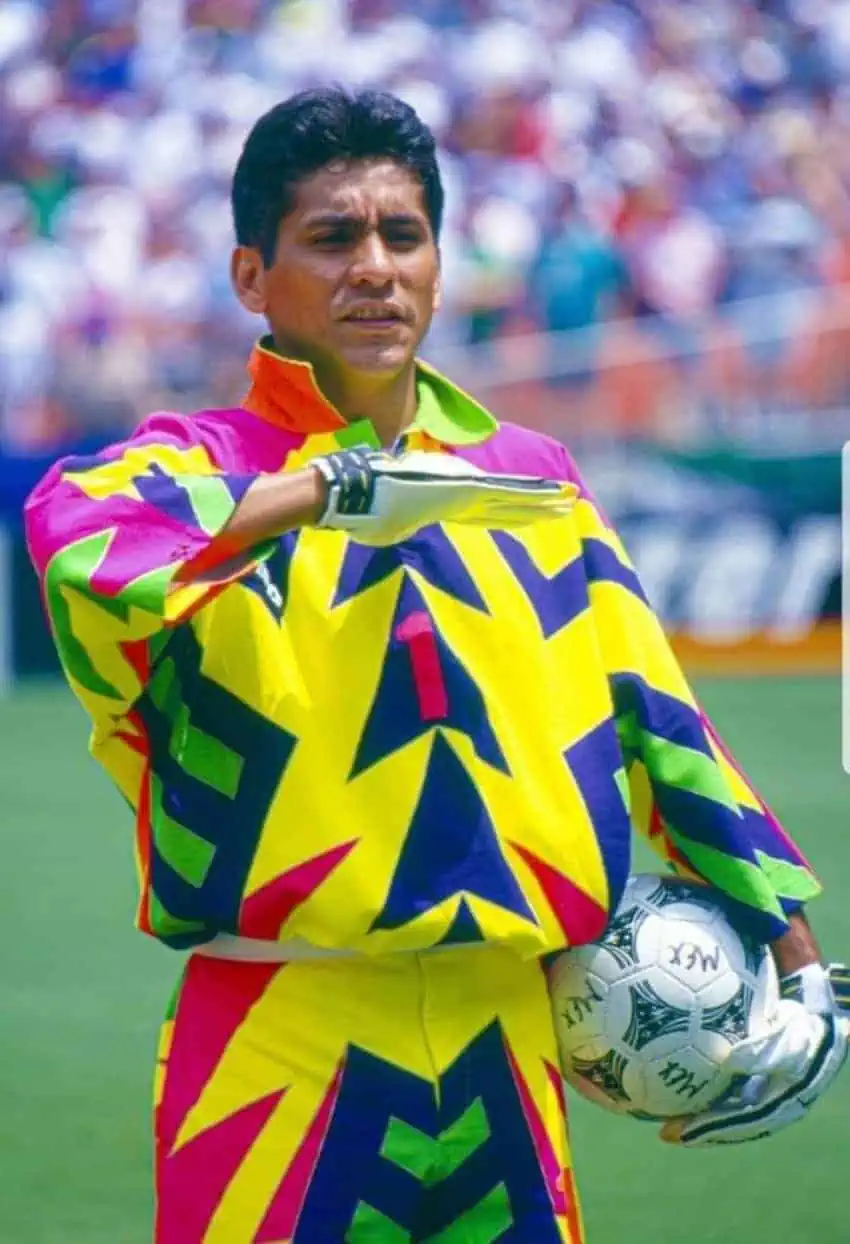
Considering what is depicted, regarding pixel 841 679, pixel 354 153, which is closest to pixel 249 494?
pixel 354 153

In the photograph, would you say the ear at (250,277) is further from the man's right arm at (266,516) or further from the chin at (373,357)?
the man's right arm at (266,516)

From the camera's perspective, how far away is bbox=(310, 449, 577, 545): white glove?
2.77 meters

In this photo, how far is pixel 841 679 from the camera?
44.5 feet

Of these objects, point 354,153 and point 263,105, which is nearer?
point 354,153

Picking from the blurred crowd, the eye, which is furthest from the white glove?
the blurred crowd

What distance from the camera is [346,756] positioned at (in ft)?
9.64

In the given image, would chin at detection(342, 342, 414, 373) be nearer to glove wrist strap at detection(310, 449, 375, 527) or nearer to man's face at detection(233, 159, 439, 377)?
man's face at detection(233, 159, 439, 377)

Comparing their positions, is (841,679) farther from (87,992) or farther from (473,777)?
(473,777)

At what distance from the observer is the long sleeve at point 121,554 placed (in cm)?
279

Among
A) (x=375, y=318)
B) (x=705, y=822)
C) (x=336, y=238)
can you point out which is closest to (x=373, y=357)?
(x=375, y=318)

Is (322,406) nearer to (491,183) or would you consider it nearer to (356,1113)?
(356,1113)

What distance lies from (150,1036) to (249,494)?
4351 millimetres

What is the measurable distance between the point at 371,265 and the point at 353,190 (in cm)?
10

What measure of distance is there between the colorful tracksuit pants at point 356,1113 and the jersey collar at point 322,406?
0.65 meters
